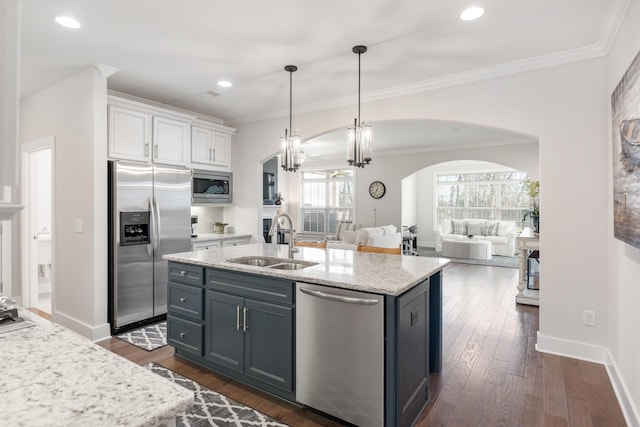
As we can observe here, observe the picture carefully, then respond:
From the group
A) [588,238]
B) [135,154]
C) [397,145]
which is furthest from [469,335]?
[397,145]

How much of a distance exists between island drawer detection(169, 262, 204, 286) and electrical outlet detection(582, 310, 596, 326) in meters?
3.24

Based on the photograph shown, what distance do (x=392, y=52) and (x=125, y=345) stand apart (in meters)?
3.67

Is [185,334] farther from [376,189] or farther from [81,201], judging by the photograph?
[376,189]

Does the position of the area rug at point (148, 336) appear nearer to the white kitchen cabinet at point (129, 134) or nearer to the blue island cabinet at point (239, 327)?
the blue island cabinet at point (239, 327)

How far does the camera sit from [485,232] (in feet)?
31.8

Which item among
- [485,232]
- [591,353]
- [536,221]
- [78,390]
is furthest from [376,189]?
[78,390]

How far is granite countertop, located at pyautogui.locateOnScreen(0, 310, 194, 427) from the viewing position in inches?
28.8

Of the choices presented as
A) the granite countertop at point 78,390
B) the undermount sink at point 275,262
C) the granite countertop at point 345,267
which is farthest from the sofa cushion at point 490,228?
the granite countertop at point 78,390

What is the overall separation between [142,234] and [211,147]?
63.3 inches

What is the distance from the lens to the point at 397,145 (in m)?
8.30

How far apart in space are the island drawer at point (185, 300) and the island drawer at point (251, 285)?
0.59 feet

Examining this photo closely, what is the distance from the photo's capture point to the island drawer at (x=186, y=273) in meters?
2.82

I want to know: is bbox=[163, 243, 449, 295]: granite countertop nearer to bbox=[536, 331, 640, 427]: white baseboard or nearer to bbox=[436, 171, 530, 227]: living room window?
bbox=[536, 331, 640, 427]: white baseboard

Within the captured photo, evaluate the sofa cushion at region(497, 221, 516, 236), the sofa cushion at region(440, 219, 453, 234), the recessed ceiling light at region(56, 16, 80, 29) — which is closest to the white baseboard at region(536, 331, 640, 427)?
the recessed ceiling light at region(56, 16, 80, 29)
